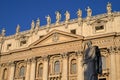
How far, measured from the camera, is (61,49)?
108 feet

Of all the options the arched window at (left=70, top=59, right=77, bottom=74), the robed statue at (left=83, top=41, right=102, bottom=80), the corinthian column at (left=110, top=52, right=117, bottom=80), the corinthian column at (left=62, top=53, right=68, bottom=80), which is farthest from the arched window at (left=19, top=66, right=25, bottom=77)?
the robed statue at (left=83, top=41, right=102, bottom=80)

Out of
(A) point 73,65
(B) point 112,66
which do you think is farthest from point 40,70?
(B) point 112,66

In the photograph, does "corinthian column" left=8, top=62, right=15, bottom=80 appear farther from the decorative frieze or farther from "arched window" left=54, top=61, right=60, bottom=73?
the decorative frieze

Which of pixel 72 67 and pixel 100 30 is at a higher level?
pixel 100 30

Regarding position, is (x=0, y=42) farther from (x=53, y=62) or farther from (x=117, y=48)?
(x=117, y=48)

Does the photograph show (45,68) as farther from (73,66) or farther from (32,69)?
(73,66)

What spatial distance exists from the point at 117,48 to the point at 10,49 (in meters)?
19.1

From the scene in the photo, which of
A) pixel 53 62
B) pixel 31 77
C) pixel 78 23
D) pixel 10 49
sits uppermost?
pixel 78 23

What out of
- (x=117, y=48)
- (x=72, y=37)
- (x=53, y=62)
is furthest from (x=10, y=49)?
(x=117, y=48)

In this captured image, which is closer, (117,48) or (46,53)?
(117,48)

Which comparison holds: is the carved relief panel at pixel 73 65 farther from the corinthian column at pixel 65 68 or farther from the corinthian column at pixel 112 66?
the corinthian column at pixel 112 66

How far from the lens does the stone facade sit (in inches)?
1177

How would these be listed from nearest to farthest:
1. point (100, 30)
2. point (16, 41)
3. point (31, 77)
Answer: point (100, 30), point (31, 77), point (16, 41)

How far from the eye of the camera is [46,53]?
3428cm
